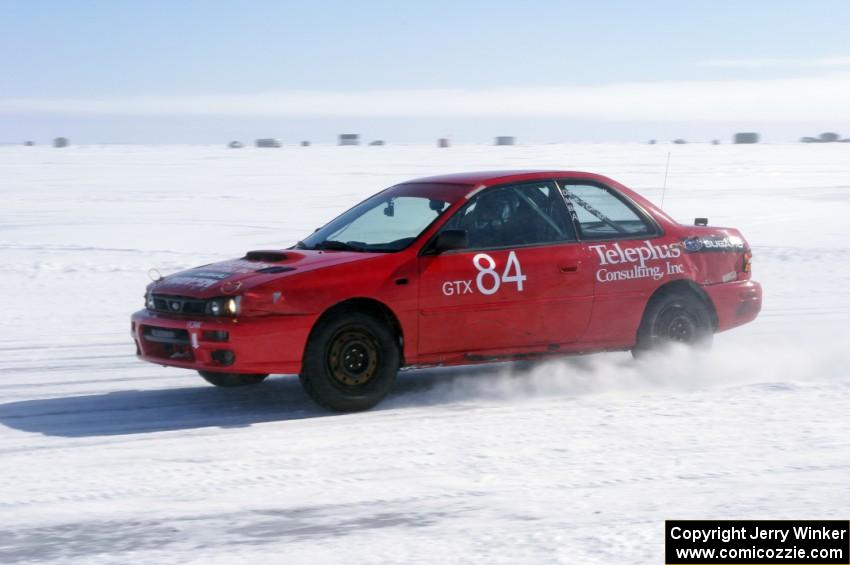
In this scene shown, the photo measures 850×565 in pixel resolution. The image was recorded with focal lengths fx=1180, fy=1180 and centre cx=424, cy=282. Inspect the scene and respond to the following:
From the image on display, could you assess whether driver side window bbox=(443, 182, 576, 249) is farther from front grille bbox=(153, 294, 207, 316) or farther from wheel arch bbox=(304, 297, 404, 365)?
front grille bbox=(153, 294, 207, 316)

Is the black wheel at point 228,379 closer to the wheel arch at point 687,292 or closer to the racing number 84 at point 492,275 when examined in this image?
the racing number 84 at point 492,275

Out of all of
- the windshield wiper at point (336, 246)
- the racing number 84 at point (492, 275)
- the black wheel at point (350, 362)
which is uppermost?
the windshield wiper at point (336, 246)

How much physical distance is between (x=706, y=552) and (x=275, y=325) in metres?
3.43

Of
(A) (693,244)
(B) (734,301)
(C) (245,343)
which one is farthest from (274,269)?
(B) (734,301)

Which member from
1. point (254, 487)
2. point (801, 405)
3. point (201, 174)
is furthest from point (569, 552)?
point (201, 174)

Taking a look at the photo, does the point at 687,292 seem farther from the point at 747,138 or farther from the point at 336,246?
the point at 747,138

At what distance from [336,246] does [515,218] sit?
1.32 metres

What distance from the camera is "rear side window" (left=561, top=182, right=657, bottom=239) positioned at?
890 cm

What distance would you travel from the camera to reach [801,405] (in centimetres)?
796

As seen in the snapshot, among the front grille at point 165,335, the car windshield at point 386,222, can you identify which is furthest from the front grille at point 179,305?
the car windshield at point 386,222

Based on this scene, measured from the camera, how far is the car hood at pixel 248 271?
7.60 meters

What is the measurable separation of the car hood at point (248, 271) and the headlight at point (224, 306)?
5cm

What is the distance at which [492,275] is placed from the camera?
8.23m

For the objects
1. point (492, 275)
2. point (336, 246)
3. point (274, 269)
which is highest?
point (336, 246)
